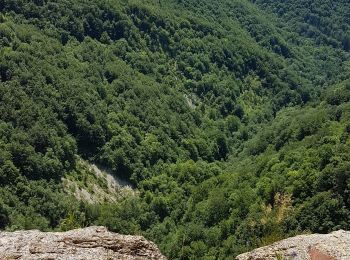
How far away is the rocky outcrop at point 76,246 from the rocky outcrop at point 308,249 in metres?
4.44

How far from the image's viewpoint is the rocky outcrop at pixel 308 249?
2122cm

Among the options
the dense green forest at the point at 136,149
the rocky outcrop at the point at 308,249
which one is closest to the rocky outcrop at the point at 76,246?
the rocky outcrop at the point at 308,249

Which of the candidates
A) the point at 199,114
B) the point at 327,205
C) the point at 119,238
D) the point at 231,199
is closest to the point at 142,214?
the point at 231,199

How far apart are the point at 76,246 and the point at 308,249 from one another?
9359mm

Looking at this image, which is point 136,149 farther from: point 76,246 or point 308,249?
point 308,249

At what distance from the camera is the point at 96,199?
415 ft

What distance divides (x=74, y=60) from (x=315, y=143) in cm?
8849

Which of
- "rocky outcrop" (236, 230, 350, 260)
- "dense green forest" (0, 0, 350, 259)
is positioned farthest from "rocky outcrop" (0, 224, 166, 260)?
"dense green forest" (0, 0, 350, 259)

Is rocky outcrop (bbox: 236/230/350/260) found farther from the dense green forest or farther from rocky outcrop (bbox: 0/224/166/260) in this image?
the dense green forest

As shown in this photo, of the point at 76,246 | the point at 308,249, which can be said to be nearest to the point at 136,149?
the point at 76,246

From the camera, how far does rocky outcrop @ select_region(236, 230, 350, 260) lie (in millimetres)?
21219

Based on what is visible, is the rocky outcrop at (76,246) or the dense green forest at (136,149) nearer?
the rocky outcrop at (76,246)

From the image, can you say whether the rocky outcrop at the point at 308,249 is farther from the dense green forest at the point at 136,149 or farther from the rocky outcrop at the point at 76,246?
the dense green forest at the point at 136,149

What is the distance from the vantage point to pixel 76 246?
22578 millimetres
